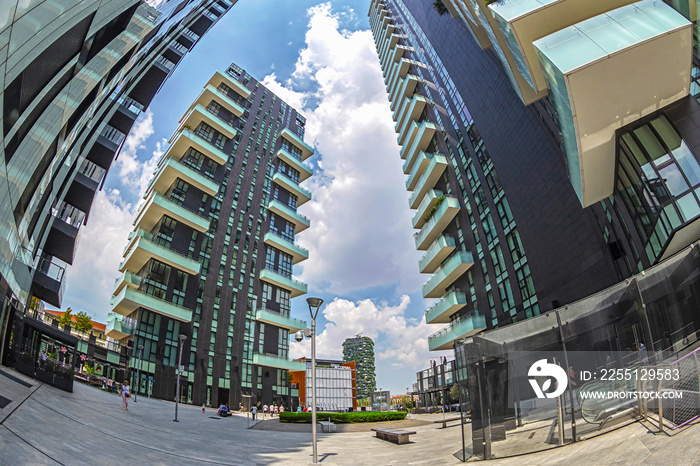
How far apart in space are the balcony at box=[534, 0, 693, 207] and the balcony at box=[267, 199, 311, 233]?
45608 millimetres

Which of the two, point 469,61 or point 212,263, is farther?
point 212,263

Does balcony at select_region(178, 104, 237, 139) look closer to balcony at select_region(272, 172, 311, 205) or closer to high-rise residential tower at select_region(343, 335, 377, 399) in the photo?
balcony at select_region(272, 172, 311, 205)

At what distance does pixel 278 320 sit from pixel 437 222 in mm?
26214

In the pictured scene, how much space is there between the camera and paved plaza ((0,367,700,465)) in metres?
6.46

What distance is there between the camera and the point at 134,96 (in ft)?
93.2

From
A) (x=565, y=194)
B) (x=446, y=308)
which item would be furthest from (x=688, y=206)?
(x=446, y=308)

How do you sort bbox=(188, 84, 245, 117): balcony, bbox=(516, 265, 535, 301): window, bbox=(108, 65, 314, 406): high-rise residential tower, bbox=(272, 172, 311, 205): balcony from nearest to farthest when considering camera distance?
bbox=(516, 265, 535, 301): window
bbox=(108, 65, 314, 406): high-rise residential tower
bbox=(188, 84, 245, 117): balcony
bbox=(272, 172, 311, 205): balcony

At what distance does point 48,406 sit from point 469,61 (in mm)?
39854

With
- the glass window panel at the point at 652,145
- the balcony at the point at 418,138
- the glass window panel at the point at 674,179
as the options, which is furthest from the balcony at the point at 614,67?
the balcony at the point at 418,138

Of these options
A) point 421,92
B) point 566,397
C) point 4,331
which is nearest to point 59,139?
point 4,331

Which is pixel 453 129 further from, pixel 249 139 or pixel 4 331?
pixel 4 331

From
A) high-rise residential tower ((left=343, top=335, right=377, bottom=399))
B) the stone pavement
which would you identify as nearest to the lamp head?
the stone pavement

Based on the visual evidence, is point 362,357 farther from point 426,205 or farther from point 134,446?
point 134,446

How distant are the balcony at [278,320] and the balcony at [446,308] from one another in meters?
20.1
